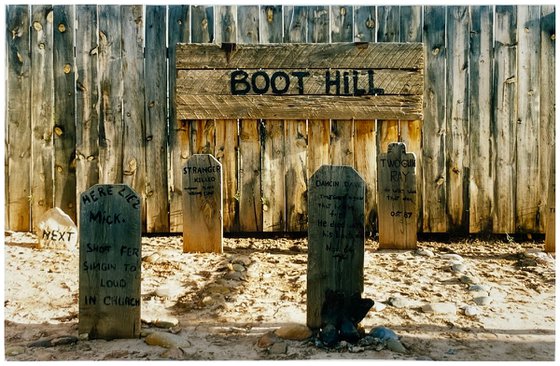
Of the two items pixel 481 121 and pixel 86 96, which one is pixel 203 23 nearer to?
pixel 86 96

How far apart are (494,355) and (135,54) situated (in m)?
4.41

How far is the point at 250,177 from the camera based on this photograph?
5762mm

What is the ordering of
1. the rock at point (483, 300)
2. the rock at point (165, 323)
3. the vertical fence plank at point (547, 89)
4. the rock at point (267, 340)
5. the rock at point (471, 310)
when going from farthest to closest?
the vertical fence plank at point (547, 89) < the rock at point (483, 300) < the rock at point (471, 310) < the rock at point (165, 323) < the rock at point (267, 340)

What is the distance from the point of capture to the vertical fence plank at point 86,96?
569 cm

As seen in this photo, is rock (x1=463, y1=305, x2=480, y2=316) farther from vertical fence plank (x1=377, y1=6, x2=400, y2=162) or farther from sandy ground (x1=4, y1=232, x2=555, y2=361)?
vertical fence plank (x1=377, y1=6, x2=400, y2=162)

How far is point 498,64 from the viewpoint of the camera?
564 centimetres

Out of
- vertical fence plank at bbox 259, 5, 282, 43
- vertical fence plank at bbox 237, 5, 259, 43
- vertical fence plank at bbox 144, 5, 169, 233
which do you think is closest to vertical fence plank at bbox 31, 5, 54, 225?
vertical fence plank at bbox 144, 5, 169, 233

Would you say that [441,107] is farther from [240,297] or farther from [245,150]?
[240,297]

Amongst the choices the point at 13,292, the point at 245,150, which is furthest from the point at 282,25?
the point at 13,292

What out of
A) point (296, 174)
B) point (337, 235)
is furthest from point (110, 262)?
point (296, 174)

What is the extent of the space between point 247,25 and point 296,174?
63.3 inches

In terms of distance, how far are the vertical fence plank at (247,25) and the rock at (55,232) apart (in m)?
2.49

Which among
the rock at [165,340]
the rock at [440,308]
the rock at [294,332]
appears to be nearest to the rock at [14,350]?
the rock at [165,340]

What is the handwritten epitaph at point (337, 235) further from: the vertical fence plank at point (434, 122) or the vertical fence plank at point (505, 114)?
the vertical fence plank at point (505, 114)
